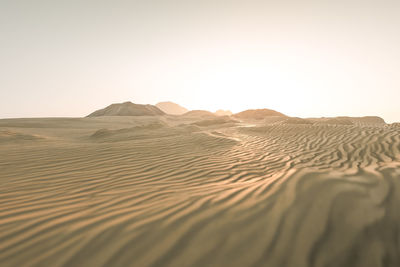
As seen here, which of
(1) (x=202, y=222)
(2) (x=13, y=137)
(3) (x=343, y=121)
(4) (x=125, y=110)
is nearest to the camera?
(1) (x=202, y=222)

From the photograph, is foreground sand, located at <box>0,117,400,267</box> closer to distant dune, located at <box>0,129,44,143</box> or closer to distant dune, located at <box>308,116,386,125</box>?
distant dune, located at <box>0,129,44,143</box>

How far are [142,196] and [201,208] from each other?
94 cm

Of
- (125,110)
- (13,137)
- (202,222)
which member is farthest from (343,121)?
(125,110)

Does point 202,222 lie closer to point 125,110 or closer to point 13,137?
point 13,137

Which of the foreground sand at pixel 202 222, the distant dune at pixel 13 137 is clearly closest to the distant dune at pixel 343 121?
the foreground sand at pixel 202 222

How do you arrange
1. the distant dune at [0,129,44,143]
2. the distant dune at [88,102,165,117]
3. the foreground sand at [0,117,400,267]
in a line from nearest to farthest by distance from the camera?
the foreground sand at [0,117,400,267] < the distant dune at [0,129,44,143] < the distant dune at [88,102,165,117]

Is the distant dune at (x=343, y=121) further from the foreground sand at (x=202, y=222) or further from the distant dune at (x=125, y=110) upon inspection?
the distant dune at (x=125, y=110)

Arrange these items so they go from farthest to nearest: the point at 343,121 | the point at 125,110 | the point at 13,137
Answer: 1. the point at 125,110
2. the point at 343,121
3. the point at 13,137

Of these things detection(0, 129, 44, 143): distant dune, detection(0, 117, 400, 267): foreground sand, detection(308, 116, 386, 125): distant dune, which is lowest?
detection(0, 117, 400, 267): foreground sand

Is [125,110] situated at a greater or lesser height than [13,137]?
greater

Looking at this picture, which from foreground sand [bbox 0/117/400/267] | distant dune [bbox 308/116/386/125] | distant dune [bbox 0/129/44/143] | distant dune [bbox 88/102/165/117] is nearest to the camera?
foreground sand [bbox 0/117/400/267]

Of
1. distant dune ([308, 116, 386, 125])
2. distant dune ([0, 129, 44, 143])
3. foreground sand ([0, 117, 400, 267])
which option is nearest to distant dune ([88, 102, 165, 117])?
distant dune ([308, 116, 386, 125])

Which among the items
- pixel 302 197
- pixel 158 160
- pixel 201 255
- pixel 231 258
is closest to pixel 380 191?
pixel 302 197

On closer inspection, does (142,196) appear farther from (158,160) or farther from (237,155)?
(237,155)
